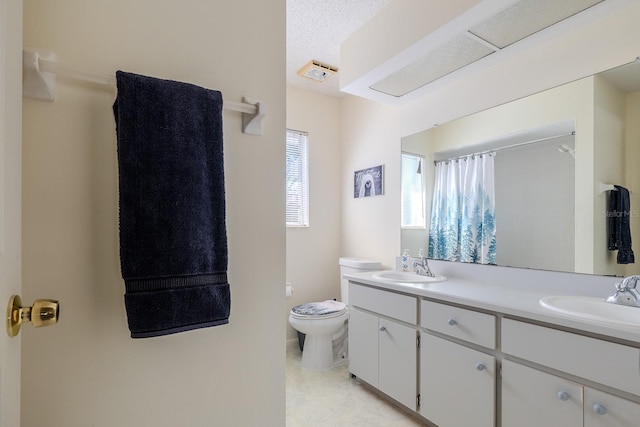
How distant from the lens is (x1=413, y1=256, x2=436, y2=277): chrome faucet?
2181 mm

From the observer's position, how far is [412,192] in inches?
99.3

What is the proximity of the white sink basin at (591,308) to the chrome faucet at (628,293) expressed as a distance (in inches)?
1.0

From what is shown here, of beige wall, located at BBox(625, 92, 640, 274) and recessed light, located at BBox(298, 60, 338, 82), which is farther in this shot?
recessed light, located at BBox(298, 60, 338, 82)

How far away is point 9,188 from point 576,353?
1.77 meters

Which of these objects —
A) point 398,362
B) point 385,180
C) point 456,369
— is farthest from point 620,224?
point 385,180

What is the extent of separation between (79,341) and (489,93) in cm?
237

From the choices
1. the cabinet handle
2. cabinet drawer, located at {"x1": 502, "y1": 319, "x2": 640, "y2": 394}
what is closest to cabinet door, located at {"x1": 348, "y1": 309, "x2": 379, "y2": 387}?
cabinet drawer, located at {"x1": 502, "y1": 319, "x2": 640, "y2": 394}

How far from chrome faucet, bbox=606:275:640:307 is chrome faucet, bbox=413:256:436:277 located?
98cm

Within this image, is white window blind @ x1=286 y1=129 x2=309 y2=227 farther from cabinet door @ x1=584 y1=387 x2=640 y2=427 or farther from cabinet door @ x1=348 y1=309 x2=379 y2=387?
cabinet door @ x1=584 y1=387 x2=640 y2=427

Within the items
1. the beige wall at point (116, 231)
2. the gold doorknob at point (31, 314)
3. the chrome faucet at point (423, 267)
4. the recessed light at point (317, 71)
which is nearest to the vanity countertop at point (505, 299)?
the chrome faucet at point (423, 267)

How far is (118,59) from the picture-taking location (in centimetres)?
75

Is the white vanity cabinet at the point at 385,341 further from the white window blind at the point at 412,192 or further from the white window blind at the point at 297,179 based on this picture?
the white window blind at the point at 297,179

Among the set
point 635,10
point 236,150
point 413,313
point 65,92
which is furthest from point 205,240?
point 635,10

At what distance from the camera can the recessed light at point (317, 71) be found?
2508 millimetres
